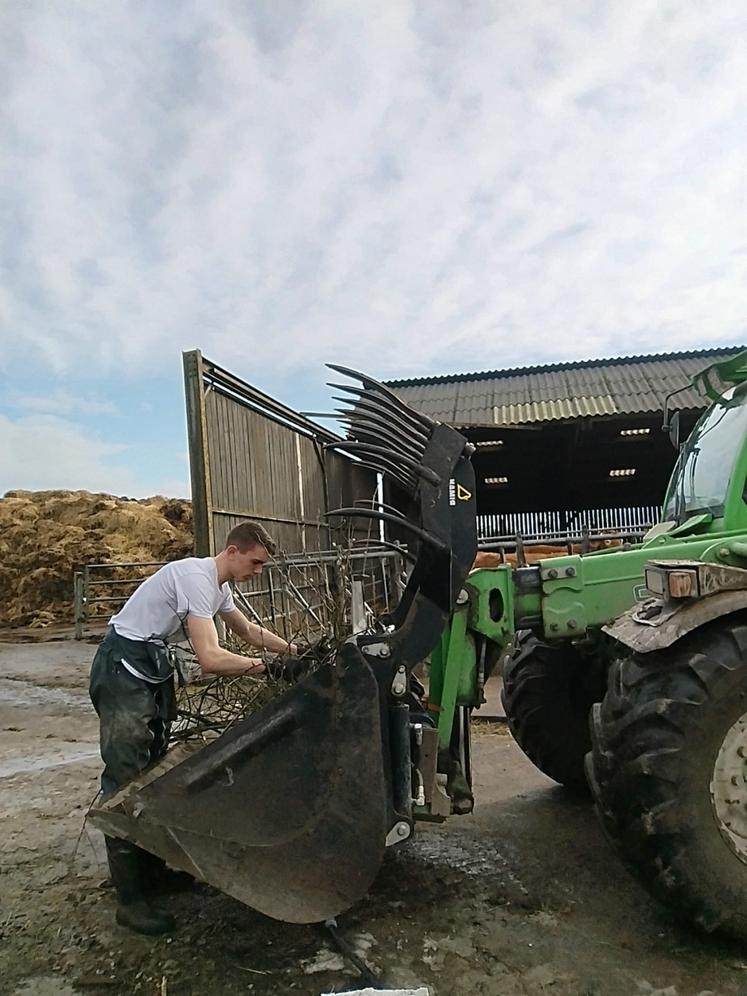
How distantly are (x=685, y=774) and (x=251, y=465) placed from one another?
24.3 feet

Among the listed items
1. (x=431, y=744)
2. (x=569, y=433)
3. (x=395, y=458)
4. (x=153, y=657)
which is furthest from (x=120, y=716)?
(x=569, y=433)

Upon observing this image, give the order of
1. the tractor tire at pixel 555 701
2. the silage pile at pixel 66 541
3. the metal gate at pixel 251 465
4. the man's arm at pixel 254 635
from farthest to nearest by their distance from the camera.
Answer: the silage pile at pixel 66 541, the metal gate at pixel 251 465, the tractor tire at pixel 555 701, the man's arm at pixel 254 635

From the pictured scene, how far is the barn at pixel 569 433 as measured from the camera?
1295 cm

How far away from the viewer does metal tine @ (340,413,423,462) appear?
340 cm

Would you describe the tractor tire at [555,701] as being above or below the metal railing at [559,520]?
below

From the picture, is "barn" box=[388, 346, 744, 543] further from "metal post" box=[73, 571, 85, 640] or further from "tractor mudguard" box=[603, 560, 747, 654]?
"tractor mudguard" box=[603, 560, 747, 654]

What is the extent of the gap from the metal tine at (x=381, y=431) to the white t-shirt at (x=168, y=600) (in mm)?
927

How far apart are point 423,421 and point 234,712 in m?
1.77

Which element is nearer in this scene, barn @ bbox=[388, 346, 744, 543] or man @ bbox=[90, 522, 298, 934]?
man @ bbox=[90, 522, 298, 934]

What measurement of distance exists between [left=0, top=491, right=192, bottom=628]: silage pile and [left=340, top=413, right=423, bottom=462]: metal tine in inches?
634

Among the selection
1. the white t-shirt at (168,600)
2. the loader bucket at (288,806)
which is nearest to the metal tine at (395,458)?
the loader bucket at (288,806)

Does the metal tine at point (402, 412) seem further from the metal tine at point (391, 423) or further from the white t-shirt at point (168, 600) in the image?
the white t-shirt at point (168, 600)

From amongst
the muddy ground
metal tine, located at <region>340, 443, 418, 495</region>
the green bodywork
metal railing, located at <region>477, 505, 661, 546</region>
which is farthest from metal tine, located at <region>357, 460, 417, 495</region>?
metal railing, located at <region>477, 505, 661, 546</region>

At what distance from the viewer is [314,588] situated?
4914 mm
